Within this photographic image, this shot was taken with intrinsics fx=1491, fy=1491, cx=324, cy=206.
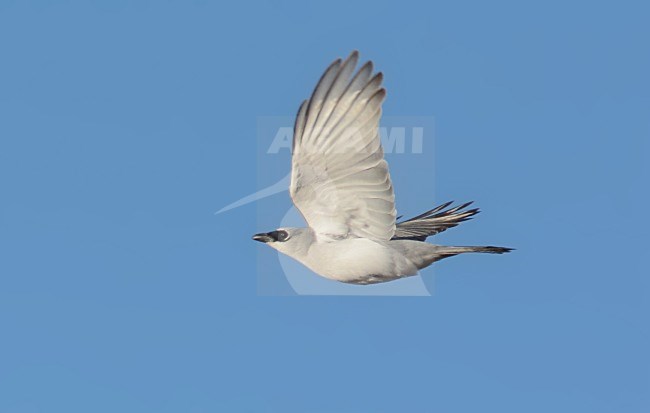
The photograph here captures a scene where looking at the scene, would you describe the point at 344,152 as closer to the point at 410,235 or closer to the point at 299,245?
the point at 299,245

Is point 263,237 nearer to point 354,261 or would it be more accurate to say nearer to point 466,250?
point 354,261

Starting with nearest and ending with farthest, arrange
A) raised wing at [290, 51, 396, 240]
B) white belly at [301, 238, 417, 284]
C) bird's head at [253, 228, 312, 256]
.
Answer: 1. raised wing at [290, 51, 396, 240]
2. white belly at [301, 238, 417, 284]
3. bird's head at [253, 228, 312, 256]

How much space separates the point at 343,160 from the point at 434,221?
4701 millimetres

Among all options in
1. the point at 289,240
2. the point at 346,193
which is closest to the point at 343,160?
the point at 346,193

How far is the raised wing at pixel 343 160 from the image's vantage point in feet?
63.4

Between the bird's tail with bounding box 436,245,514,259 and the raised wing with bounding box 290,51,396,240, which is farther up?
the raised wing with bounding box 290,51,396,240

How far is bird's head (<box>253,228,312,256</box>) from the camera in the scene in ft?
68.9

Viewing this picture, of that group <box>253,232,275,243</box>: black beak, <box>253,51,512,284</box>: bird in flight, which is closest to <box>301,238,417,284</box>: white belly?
<box>253,51,512,284</box>: bird in flight

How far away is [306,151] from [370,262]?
2.02 m

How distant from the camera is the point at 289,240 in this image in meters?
21.1

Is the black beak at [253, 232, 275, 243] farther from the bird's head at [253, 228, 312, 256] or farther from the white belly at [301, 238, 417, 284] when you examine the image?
the white belly at [301, 238, 417, 284]

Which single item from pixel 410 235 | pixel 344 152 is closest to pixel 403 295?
pixel 410 235

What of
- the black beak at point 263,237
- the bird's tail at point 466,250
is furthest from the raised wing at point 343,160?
the bird's tail at point 466,250

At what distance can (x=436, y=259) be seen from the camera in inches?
845
